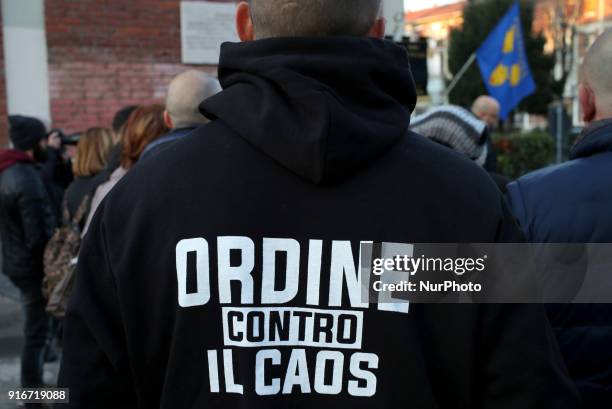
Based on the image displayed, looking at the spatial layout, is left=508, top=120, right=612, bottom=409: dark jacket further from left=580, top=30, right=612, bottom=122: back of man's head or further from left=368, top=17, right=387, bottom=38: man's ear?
left=368, top=17, right=387, bottom=38: man's ear

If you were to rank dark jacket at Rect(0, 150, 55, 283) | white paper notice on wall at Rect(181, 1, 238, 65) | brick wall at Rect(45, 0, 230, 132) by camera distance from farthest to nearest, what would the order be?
1. white paper notice on wall at Rect(181, 1, 238, 65)
2. brick wall at Rect(45, 0, 230, 132)
3. dark jacket at Rect(0, 150, 55, 283)

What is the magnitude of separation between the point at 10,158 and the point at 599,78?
12.6 feet

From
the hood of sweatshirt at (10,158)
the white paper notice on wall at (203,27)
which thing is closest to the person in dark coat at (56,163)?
Answer: the hood of sweatshirt at (10,158)

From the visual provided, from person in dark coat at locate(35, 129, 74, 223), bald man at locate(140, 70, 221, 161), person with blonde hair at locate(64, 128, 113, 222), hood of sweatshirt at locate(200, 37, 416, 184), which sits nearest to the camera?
hood of sweatshirt at locate(200, 37, 416, 184)


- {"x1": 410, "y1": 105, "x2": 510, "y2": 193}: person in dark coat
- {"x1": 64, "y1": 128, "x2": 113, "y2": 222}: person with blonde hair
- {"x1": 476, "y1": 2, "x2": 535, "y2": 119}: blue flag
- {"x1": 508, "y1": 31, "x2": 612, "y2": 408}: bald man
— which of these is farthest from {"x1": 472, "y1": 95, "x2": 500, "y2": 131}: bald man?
{"x1": 508, "y1": 31, "x2": 612, "y2": 408}: bald man

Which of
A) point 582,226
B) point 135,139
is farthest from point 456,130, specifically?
point 582,226

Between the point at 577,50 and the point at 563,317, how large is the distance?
43142mm

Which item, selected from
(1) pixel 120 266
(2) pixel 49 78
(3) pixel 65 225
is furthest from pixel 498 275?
(2) pixel 49 78

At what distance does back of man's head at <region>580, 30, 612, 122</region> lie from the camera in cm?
196

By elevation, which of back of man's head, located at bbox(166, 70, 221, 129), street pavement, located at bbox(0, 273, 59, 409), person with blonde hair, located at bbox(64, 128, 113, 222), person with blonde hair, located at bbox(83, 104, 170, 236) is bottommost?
street pavement, located at bbox(0, 273, 59, 409)

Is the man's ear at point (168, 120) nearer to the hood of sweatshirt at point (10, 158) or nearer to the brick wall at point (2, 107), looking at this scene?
the hood of sweatshirt at point (10, 158)

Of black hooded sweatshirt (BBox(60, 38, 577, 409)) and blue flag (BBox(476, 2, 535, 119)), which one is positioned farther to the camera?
blue flag (BBox(476, 2, 535, 119))

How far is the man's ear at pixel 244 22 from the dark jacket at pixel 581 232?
902 millimetres

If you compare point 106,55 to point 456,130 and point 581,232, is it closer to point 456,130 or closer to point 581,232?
point 456,130
